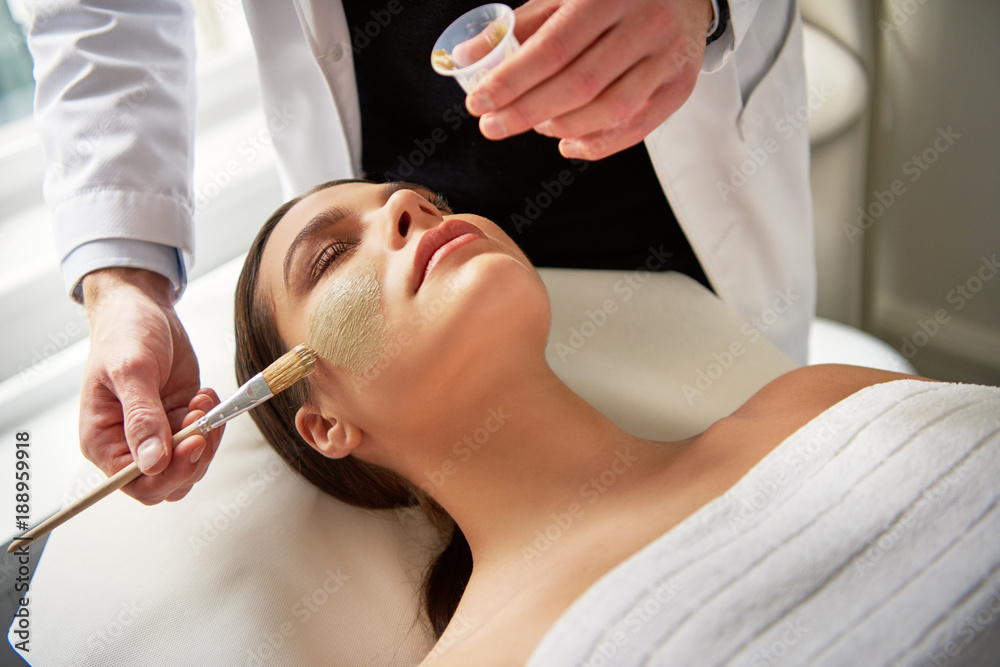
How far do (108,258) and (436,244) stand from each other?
1.77ft

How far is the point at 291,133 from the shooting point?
1.35 metres

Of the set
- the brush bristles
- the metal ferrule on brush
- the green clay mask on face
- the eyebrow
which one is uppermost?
the eyebrow

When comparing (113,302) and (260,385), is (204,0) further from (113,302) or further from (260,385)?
(260,385)

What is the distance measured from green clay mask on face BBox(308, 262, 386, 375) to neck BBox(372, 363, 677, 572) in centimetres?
14

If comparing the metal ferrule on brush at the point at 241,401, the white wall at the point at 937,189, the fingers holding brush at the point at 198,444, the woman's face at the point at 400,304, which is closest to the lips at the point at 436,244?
the woman's face at the point at 400,304

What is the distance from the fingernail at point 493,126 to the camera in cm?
76

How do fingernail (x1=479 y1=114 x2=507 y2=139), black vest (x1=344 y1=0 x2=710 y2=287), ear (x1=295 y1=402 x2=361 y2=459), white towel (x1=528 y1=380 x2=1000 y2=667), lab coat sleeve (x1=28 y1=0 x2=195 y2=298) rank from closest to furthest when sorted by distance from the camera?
white towel (x1=528 y1=380 x2=1000 y2=667) < fingernail (x1=479 y1=114 x2=507 y2=139) < ear (x1=295 y1=402 x2=361 y2=459) < lab coat sleeve (x1=28 y1=0 x2=195 y2=298) < black vest (x1=344 y1=0 x2=710 y2=287)

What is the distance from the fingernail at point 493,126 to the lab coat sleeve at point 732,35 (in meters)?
0.37

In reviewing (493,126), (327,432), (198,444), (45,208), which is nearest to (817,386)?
(493,126)

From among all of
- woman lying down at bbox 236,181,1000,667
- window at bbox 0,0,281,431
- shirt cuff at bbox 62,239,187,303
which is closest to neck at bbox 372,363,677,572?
woman lying down at bbox 236,181,1000,667

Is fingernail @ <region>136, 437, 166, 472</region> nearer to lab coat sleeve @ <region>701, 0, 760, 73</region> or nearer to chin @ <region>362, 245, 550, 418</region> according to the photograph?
chin @ <region>362, 245, 550, 418</region>

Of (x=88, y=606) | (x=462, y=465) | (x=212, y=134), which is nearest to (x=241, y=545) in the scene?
(x=88, y=606)

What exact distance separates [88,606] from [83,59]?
2.76 ft

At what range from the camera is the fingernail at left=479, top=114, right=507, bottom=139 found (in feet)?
2.51
